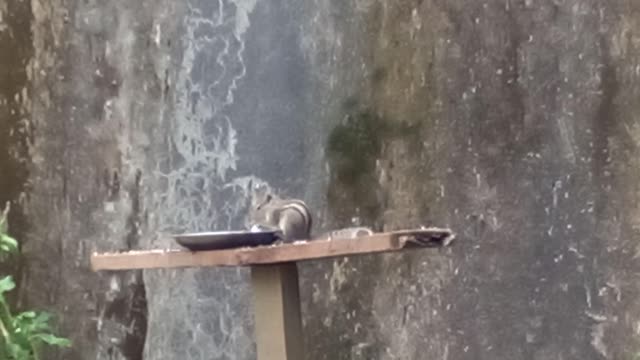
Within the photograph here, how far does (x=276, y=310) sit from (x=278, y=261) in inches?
5.6

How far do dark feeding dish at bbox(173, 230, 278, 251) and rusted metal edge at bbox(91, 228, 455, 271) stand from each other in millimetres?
14

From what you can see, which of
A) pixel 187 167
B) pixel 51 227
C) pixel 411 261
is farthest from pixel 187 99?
pixel 411 261

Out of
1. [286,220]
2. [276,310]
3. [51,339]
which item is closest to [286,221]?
[286,220]

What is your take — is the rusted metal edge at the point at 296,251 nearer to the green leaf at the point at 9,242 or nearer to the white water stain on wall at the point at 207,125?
the green leaf at the point at 9,242

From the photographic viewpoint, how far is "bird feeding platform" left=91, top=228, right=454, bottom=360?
212cm

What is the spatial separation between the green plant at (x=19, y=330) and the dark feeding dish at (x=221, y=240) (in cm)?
91

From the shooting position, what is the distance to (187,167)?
135 inches

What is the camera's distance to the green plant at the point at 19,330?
9.95 ft

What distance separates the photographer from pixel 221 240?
2186 millimetres

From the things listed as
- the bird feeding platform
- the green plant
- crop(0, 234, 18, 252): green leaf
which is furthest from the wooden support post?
crop(0, 234, 18, 252): green leaf

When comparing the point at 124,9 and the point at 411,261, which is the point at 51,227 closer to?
the point at 124,9

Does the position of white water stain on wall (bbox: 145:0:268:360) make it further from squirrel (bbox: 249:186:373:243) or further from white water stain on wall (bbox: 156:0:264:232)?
squirrel (bbox: 249:186:373:243)

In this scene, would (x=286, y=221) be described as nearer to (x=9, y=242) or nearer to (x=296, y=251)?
(x=296, y=251)

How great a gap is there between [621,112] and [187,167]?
115cm
